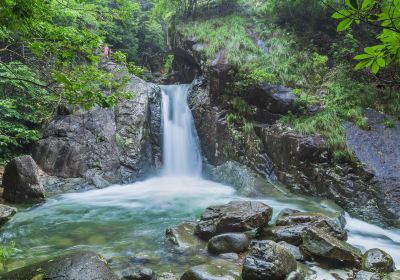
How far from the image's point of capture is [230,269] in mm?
4520

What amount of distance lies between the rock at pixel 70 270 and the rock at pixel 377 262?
3612mm

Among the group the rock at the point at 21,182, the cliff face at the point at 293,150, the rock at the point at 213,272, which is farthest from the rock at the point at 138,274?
the cliff face at the point at 293,150

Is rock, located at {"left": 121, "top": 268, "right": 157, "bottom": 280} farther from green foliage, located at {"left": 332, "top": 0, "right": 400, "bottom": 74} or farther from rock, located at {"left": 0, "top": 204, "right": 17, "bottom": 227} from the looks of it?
green foliage, located at {"left": 332, "top": 0, "right": 400, "bottom": 74}

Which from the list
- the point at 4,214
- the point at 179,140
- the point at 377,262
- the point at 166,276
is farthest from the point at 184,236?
the point at 179,140

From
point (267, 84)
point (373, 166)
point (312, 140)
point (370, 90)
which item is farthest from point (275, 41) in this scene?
point (373, 166)

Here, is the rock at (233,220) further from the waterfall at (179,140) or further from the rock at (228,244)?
the waterfall at (179,140)

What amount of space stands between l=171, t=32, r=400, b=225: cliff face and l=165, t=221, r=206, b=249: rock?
4124mm

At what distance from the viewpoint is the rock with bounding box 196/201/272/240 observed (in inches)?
232

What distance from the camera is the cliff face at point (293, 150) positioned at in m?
7.62

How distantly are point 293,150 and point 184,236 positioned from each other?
478 centimetres

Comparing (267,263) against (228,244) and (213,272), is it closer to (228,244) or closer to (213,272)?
(213,272)

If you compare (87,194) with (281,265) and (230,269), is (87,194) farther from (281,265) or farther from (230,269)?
(281,265)

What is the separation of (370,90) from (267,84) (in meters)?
3.19

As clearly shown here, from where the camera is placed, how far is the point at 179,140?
12852mm
